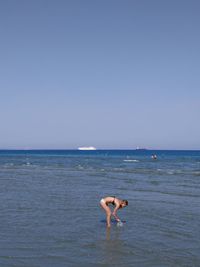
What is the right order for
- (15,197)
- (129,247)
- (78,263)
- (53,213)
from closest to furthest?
(78,263), (129,247), (53,213), (15,197)

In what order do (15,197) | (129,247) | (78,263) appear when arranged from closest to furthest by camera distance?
(78,263)
(129,247)
(15,197)

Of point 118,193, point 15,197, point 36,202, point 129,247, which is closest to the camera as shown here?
point 129,247

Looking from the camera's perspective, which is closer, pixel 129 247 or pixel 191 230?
pixel 129 247

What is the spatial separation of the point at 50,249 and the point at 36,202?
9623 millimetres

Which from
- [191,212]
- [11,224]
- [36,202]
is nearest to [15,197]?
[36,202]

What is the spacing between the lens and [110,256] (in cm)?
1157

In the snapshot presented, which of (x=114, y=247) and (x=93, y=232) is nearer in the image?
(x=114, y=247)

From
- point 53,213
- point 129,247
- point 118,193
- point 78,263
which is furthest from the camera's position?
point 118,193

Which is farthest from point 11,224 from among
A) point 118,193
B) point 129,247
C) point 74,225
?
point 118,193

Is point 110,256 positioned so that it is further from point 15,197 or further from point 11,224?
point 15,197

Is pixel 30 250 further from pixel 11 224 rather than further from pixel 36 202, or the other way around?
pixel 36 202

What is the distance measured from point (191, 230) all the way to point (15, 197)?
1191cm

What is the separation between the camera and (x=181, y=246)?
41.9ft

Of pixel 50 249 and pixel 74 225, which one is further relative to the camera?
pixel 74 225
